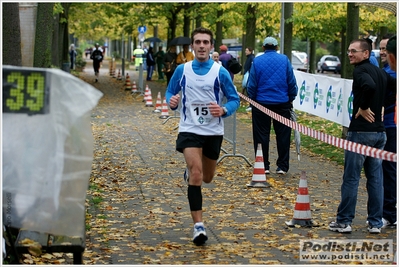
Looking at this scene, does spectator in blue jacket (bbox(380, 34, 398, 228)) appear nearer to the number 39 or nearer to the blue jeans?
the blue jeans

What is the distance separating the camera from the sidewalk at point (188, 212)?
286 inches

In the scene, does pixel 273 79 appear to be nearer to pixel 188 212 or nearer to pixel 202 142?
pixel 188 212

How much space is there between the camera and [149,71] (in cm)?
4378

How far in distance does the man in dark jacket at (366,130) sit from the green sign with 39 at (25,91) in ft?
11.7

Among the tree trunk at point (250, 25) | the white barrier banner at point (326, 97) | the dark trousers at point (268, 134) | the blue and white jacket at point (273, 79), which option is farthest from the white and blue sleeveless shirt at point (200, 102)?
the tree trunk at point (250, 25)

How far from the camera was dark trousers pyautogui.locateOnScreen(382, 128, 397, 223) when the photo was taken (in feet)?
27.9

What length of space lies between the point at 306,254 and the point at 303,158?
7535 mm

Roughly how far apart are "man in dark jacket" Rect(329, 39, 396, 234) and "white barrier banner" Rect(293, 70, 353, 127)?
6168mm

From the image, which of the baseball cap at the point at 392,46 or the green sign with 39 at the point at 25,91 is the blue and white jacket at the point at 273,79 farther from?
the green sign with 39 at the point at 25,91

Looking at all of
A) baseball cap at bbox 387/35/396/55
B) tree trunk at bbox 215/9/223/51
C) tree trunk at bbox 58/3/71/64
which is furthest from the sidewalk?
tree trunk at bbox 58/3/71/64

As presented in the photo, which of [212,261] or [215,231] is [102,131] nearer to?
[215,231]

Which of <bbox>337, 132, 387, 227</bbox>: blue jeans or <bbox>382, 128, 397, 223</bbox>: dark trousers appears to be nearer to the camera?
<bbox>337, 132, 387, 227</bbox>: blue jeans

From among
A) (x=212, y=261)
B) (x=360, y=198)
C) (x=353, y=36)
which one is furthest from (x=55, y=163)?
(x=353, y=36)

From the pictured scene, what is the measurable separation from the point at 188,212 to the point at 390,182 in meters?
2.23
